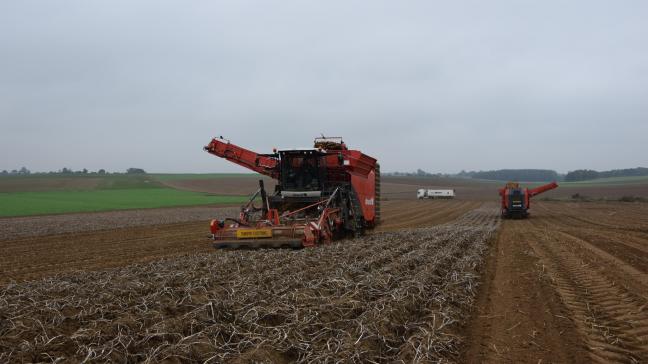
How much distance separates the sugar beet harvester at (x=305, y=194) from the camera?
12547 mm

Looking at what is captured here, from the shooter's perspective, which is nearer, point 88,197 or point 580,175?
point 88,197

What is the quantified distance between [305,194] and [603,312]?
8.18 m

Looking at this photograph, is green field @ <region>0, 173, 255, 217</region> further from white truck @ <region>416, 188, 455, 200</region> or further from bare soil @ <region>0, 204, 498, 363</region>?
bare soil @ <region>0, 204, 498, 363</region>

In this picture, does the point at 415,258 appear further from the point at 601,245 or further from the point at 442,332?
the point at 601,245

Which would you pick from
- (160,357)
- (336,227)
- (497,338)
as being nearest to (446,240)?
(336,227)

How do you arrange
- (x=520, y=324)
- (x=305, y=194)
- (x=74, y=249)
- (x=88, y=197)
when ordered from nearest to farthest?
(x=520, y=324)
(x=305, y=194)
(x=74, y=249)
(x=88, y=197)

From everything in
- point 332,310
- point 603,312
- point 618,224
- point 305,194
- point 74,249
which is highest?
point 305,194

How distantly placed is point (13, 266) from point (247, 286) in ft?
25.8

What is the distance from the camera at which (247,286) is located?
7051 mm

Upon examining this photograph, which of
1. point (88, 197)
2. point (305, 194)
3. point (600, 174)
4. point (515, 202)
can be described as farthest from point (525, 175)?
point (305, 194)

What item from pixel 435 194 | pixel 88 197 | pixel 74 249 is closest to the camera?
pixel 74 249

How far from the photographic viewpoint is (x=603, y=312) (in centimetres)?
671

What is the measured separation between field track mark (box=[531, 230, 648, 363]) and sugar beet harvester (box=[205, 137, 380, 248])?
→ 18.0 ft

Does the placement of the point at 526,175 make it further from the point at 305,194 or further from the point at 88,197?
the point at 305,194
